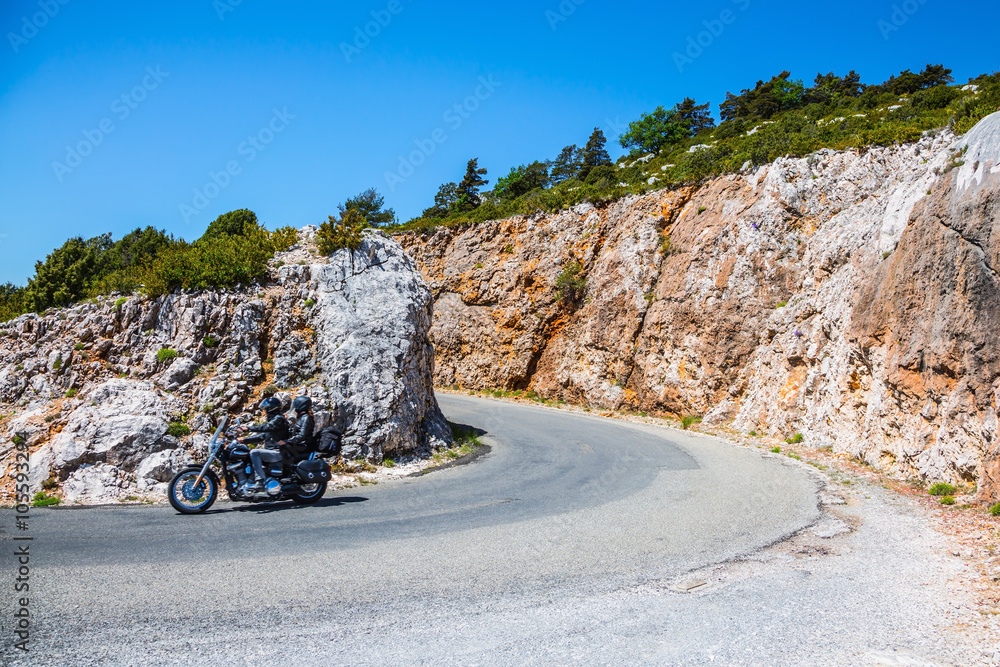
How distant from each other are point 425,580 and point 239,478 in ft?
14.6

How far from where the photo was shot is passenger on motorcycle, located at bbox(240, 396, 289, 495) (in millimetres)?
8656

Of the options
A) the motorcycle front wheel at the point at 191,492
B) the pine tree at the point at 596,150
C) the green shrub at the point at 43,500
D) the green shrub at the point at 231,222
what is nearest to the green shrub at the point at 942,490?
the motorcycle front wheel at the point at 191,492

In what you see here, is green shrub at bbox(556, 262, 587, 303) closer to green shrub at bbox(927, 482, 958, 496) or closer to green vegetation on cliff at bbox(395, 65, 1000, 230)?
green vegetation on cliff at bbox(395, 65, 1000, 230)

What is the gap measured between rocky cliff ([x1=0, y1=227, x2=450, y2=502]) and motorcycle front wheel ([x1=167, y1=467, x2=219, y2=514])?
4.46 ft

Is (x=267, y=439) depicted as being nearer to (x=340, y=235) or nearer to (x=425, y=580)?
(x=425, y=580)

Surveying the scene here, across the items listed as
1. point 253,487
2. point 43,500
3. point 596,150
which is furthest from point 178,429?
point 596,150

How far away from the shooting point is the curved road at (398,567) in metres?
4.28

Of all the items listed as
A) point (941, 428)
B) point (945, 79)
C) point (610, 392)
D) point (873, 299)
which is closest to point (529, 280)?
point (610, 392)

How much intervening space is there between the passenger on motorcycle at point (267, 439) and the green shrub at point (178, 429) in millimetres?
2052

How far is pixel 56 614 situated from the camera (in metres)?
4.58

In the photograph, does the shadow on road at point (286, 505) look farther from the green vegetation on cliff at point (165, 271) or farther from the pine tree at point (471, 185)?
the pine tree at point (471, 185)

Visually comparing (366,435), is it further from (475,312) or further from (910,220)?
(475,312)

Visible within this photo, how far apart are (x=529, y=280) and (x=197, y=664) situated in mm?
28811

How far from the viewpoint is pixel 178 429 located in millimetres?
10047
